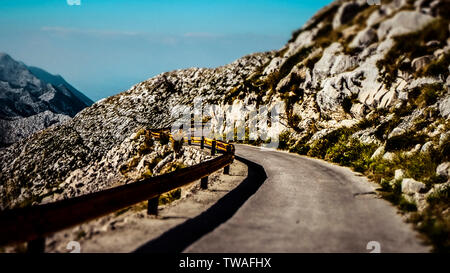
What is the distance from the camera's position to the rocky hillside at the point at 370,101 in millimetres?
5742

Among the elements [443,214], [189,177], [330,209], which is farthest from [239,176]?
[443,214]

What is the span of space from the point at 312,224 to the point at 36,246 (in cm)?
477

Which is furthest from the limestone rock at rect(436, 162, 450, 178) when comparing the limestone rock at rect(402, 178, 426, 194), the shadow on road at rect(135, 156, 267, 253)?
the shadow on road at rect(135, 156, 267, 253)

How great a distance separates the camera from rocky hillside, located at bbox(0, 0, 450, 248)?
574cm

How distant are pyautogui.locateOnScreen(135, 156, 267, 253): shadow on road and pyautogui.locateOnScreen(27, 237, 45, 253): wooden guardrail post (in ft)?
4.63

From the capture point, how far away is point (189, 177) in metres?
8.09

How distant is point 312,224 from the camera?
5430mm

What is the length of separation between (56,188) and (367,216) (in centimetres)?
2278

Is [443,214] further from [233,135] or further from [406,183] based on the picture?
[233,135]

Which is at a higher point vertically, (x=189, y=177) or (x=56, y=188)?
(x=189, y=177)

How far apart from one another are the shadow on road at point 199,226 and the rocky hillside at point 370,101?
383 centimetres

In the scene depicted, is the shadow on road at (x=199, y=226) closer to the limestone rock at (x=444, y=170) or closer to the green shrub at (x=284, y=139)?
the limestone rock at (x=444, y=170)

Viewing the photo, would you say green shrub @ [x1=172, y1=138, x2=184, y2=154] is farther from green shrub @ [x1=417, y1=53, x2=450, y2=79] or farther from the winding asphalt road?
green shrub @ [x1=417, y1=53, x2=450, y2=79]

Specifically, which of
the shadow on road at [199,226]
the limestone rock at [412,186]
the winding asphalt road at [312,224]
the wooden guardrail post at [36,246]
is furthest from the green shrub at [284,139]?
the wooden guardrail post at [36,246]
